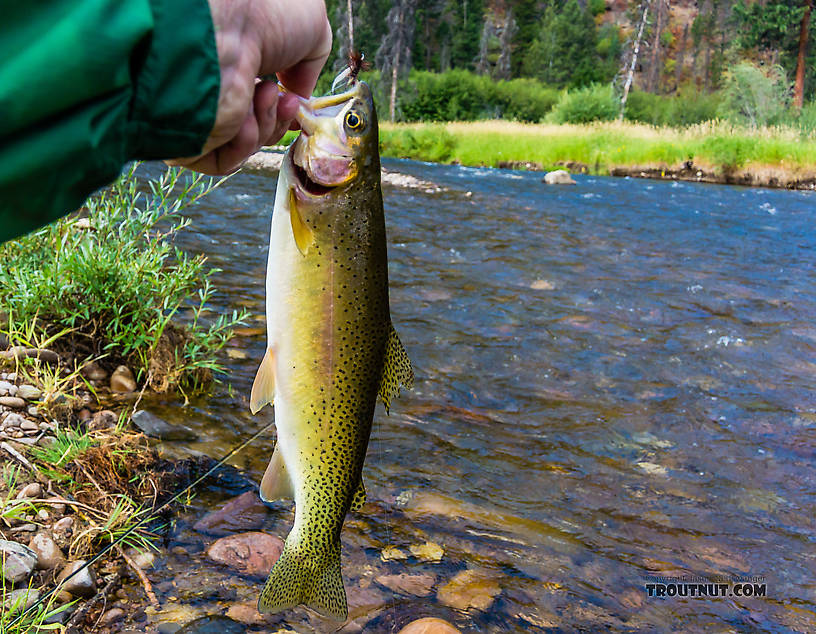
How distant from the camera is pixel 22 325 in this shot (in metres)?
4.25

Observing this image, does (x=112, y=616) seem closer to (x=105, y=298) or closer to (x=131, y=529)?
(x=131, y=529)

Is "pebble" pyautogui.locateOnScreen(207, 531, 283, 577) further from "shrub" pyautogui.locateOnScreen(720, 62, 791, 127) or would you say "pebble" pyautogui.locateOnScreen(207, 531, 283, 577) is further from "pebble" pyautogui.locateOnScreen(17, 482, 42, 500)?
"shrub" pyautogui.locateOnScreen(720, 62, 791, 127)

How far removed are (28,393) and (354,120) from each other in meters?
3.03

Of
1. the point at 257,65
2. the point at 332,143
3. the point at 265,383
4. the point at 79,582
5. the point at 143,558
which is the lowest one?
the point at 143,558

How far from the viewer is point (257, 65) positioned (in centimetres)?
127

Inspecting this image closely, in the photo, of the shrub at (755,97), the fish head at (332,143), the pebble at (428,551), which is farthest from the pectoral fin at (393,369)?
the shrub at (755,97)

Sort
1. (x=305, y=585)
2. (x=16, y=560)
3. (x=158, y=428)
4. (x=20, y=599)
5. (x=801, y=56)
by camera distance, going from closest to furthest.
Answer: (x=305, y=585) < (x=20, y=599) < (x=16, y=560) < (x=158, y=428) < (x=801, y=56)

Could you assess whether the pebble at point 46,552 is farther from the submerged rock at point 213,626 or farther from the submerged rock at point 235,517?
the submerged rock at point 235,517

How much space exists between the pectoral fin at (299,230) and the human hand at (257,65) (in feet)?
0.60

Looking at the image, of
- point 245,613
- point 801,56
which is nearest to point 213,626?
point 245,613

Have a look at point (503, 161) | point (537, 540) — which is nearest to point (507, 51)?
point (503, 161)

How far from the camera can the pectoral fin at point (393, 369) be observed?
2188 millimetres

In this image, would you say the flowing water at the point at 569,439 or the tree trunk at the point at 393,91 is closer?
the flowing water at the point at 569,439

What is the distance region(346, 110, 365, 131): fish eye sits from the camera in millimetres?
1875
